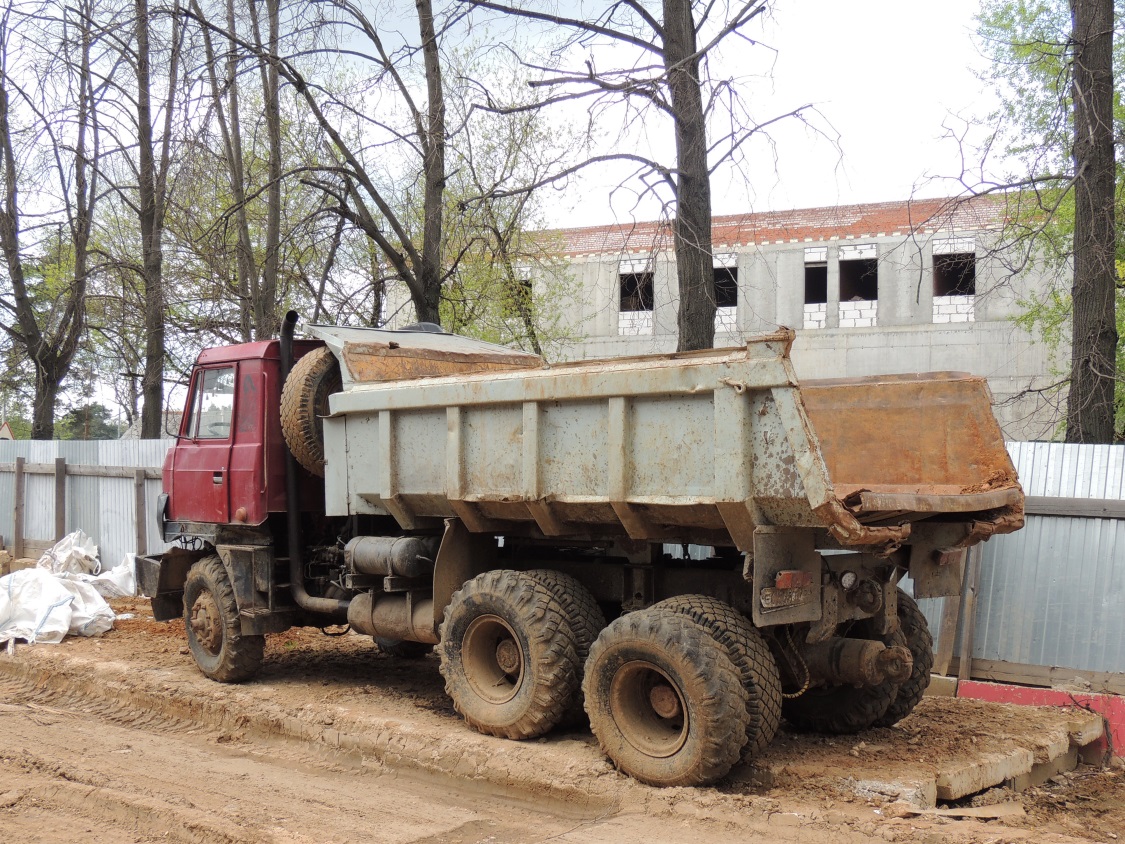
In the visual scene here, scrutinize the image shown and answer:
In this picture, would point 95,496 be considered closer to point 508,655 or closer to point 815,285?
point 508,655

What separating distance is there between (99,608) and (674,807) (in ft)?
26.4

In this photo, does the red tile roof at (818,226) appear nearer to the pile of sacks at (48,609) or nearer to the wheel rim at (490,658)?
the pile of sacks at (48,609)

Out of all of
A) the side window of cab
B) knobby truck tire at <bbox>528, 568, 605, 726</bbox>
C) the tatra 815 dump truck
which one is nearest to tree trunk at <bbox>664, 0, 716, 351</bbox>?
the tatra 815 dump truck

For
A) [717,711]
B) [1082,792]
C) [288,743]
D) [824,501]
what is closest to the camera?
[824,501]

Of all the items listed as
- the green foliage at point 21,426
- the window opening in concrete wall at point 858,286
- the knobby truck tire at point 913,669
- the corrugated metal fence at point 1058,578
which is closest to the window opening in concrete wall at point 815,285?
the window opening in concrete wall at point 858,286

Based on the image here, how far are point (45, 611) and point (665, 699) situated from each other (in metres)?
Result: 7.55

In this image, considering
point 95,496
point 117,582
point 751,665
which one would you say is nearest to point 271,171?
point 95,496

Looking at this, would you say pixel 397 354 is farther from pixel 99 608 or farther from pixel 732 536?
pixel 99 608

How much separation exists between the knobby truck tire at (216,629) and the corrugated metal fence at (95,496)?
17.9ft

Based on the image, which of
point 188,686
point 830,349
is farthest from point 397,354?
point 830,349

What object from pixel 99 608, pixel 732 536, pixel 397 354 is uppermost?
pixel 397 354

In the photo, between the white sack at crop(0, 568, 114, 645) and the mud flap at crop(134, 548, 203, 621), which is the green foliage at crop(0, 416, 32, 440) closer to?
the white sack at crop(0, 568, 114, 645)

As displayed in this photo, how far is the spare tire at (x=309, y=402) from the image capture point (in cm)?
802

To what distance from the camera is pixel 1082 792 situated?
21.0 ft
